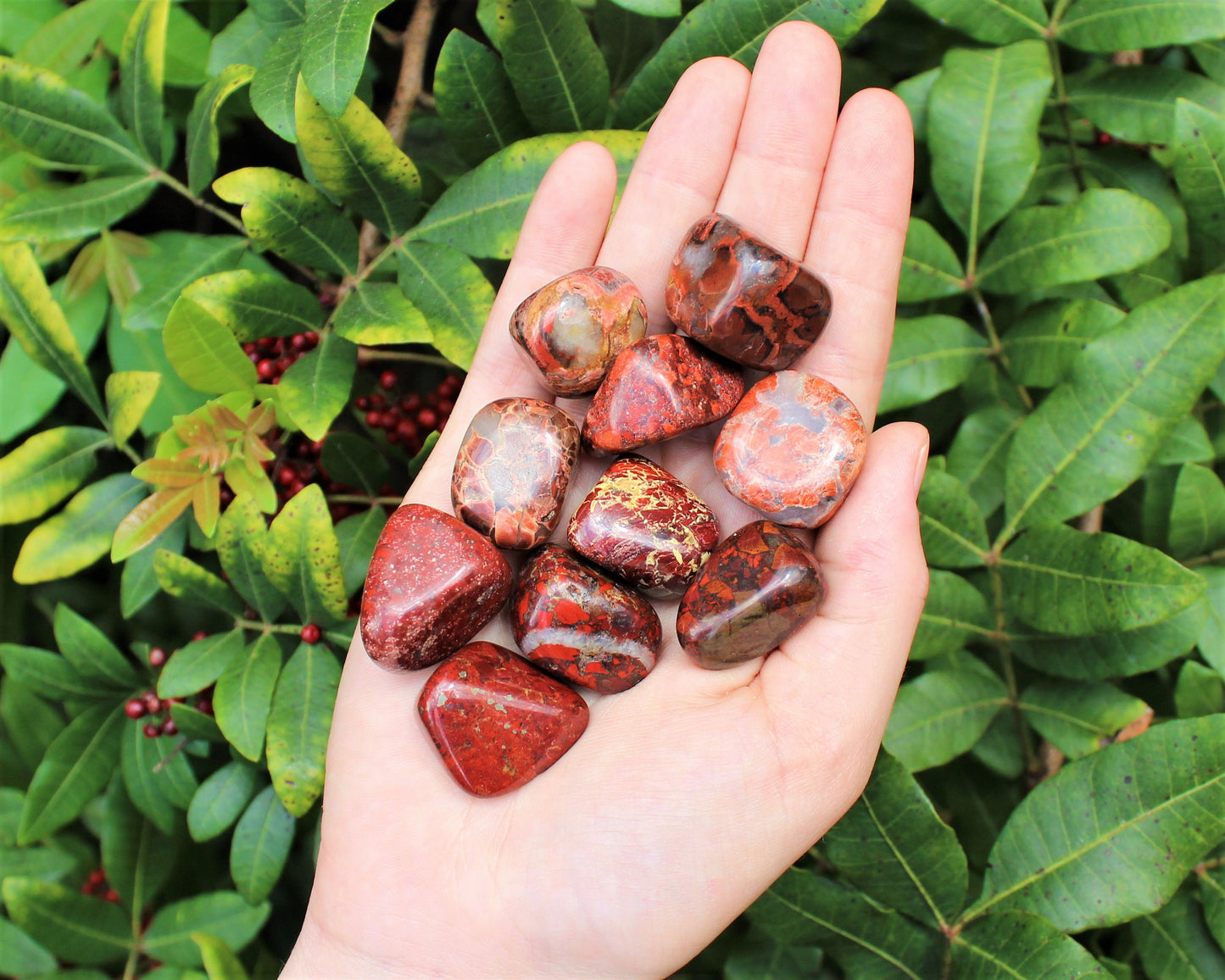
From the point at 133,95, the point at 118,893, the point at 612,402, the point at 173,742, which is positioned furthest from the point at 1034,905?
the point at 133,95

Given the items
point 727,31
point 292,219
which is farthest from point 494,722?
point 727,31

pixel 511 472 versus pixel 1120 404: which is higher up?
pixel 511 472

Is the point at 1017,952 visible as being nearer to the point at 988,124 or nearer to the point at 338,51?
the point at 988,124

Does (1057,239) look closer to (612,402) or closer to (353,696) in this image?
(612,402)

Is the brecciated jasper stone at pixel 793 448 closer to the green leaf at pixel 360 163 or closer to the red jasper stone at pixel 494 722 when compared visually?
the red jasper stone at pixel 494 722

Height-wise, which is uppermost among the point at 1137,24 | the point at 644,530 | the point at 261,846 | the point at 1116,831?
the point at 1137,24
